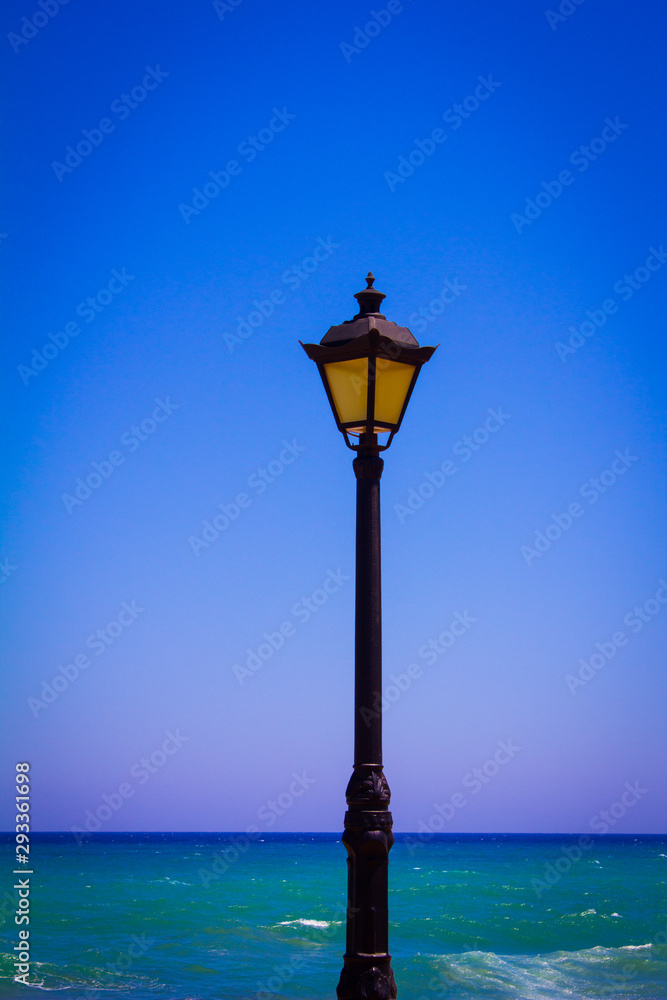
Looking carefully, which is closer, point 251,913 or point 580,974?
point 580,974

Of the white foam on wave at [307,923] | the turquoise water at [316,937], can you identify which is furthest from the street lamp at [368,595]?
the white foam on wave at [307,923]

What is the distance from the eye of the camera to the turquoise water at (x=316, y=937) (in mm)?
20562

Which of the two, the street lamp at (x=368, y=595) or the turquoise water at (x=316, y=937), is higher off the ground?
the street lamp at (x=368, y=595)

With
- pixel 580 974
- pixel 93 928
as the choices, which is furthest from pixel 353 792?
pixel 93 928

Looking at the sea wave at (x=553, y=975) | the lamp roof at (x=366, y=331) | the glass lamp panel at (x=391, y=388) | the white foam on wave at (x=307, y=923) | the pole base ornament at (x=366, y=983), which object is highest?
the lamp roof at (x=366, y=331)

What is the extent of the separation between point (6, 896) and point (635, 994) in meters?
36.2

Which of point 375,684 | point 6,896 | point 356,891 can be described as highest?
point 375,684

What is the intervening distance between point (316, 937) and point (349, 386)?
93.7ft

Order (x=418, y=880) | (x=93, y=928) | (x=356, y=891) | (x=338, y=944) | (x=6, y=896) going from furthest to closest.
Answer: (x=418, y=880), (x=6, y=896), (x=93, y=928), (x=338, y=944), (x=356, y=891)

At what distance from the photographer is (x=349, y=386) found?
4.67m

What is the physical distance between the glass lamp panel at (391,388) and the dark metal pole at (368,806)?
1.10 feet

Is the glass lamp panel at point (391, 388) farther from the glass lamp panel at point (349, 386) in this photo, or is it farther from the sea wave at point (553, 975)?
the sea wave at point (553, 975)

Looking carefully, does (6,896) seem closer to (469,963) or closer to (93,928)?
(93,928)

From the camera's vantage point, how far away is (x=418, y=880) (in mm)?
53375
